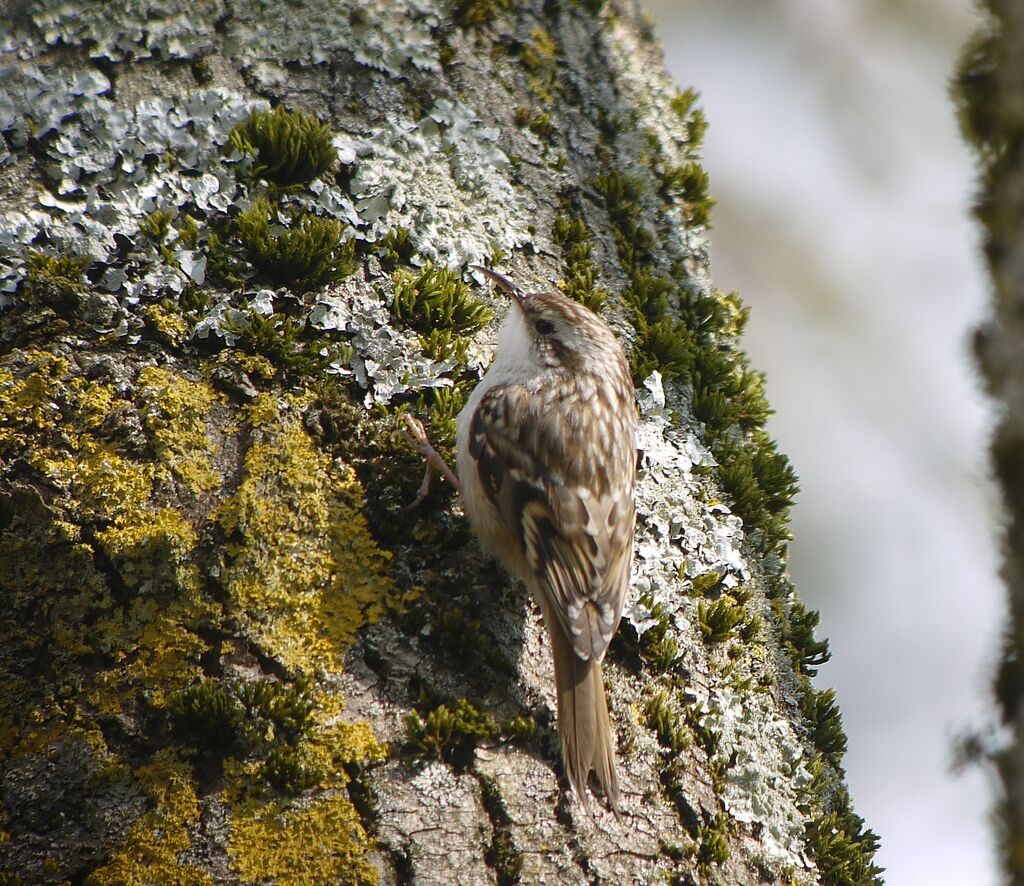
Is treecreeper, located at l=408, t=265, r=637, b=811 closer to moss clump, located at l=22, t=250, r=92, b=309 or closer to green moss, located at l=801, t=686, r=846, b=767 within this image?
green moss, located at l=801, t=686, r=846, b=767

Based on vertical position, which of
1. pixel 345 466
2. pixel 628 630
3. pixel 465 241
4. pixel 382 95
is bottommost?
pixel 628 630

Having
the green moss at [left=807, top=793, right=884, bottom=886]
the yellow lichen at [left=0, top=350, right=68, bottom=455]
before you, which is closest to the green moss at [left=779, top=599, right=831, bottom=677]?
the green moss at [left=807, top=793, right=884, bottom=886]

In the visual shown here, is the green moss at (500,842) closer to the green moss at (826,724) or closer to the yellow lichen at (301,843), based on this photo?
the yellow lichen at (301,843)

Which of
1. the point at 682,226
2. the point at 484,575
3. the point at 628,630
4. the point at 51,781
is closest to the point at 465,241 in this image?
the point at 682,226

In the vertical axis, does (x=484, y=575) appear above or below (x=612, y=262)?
below

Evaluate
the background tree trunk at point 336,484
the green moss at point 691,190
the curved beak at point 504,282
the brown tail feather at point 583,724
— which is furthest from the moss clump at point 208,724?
the green moss at point 691,190

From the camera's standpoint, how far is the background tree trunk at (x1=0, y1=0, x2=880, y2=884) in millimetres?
1657

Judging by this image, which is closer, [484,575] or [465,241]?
[484,575]

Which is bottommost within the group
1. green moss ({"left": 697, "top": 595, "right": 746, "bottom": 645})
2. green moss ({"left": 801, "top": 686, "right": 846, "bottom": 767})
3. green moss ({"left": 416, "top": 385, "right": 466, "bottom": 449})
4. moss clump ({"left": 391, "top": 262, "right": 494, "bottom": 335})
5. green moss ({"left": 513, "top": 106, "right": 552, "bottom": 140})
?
green moss ({"left": 801, "top": 686, "right": 846, "bottom": 767})

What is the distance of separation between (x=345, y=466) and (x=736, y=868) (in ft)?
3.50

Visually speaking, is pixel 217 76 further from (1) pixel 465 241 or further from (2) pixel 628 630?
(2) pixel 628 630

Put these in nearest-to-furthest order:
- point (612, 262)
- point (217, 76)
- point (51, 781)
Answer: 1. point (51, 781)
2. point (217, 76)
3. point (612, 262)

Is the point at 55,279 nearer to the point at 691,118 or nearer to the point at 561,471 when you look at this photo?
the point at 561,471

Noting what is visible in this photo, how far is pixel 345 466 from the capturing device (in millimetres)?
2047
